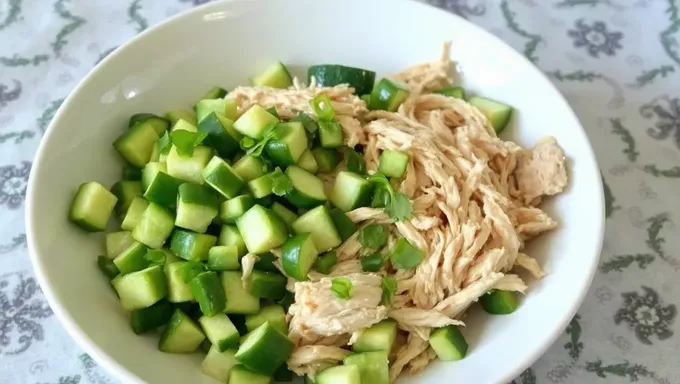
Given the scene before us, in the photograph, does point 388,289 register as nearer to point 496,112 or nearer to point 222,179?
point 222,179

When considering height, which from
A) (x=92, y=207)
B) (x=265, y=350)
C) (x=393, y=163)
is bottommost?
(x=265, y=350)

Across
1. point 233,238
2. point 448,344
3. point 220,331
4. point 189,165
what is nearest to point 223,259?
point 233,238

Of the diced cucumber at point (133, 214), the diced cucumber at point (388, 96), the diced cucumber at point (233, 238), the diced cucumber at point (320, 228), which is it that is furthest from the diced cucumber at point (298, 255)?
the diced cucumber at point (388, 96)

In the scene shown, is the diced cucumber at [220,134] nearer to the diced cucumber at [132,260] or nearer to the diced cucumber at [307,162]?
the diced cucumber at [307,162]

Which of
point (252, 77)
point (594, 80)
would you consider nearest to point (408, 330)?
point (252, 77)

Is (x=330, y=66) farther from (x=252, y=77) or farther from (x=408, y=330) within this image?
(x=408, y=330)

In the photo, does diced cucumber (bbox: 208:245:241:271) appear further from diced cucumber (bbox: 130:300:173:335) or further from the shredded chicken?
diced cucumber (bbox: 130:300:173:335)
